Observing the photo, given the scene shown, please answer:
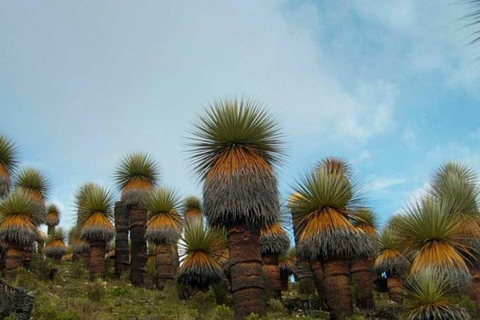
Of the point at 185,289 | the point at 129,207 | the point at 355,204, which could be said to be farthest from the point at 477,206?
the point at 129,207

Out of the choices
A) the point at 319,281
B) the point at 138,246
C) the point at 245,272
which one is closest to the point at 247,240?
the point at 245,272

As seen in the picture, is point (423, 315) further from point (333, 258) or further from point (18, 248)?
point (18, 248)

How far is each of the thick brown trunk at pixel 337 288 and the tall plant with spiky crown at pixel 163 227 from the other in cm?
859

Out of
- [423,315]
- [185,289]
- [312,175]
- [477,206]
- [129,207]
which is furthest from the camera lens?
[129,207]

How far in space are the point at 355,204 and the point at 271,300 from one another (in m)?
4.57

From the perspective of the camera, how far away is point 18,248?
22.7 metres

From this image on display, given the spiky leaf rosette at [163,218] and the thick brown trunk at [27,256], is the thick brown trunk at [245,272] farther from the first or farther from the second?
the thick brown trunk at [27,256]

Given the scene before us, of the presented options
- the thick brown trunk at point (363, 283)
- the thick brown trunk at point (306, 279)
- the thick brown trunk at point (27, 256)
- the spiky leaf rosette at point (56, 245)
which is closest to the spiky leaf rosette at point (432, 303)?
the thick brown trunk at point (363, 283)

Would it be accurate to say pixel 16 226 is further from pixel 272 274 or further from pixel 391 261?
pixel 391 261

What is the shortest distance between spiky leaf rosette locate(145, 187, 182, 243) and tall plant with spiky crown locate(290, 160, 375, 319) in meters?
7.46

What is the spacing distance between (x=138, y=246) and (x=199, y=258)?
5899 mm

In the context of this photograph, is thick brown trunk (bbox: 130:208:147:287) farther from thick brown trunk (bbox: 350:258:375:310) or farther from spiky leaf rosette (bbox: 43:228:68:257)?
spiky leaf rosette (bbox: 43:228:68:257)

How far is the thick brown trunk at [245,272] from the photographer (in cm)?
1435

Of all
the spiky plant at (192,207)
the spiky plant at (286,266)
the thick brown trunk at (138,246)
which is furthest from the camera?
the spiky plant at (192,207)
